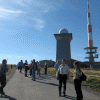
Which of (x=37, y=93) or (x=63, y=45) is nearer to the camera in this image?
(x=37, y=93)

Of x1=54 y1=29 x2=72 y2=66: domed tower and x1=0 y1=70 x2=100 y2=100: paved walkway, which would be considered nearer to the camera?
x1=0 y1=70 x2=100 y2=100: paved walkway

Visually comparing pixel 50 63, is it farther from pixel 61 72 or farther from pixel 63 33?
pixel 61 72

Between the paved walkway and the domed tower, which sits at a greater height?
the domed tower

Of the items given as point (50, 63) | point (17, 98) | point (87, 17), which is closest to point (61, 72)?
point (17, 98)

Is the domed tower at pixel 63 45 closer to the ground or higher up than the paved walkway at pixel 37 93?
higher up

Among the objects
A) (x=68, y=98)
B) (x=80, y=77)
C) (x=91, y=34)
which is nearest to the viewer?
(x=80, y=77)

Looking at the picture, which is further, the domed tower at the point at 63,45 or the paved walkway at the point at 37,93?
the domed tower at the point at 63,45

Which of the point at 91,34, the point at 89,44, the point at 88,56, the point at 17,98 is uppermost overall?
the point at 91,34

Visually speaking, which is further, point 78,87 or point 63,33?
point 63,33

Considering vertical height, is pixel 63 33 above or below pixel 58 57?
above

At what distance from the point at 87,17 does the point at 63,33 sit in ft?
52.4

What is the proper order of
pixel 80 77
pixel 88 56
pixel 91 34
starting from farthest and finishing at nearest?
pixel 88 56 → pixel 91 34 → pixel 80 77

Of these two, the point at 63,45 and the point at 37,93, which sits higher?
the point at 63,45

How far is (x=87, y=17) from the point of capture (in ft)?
233
